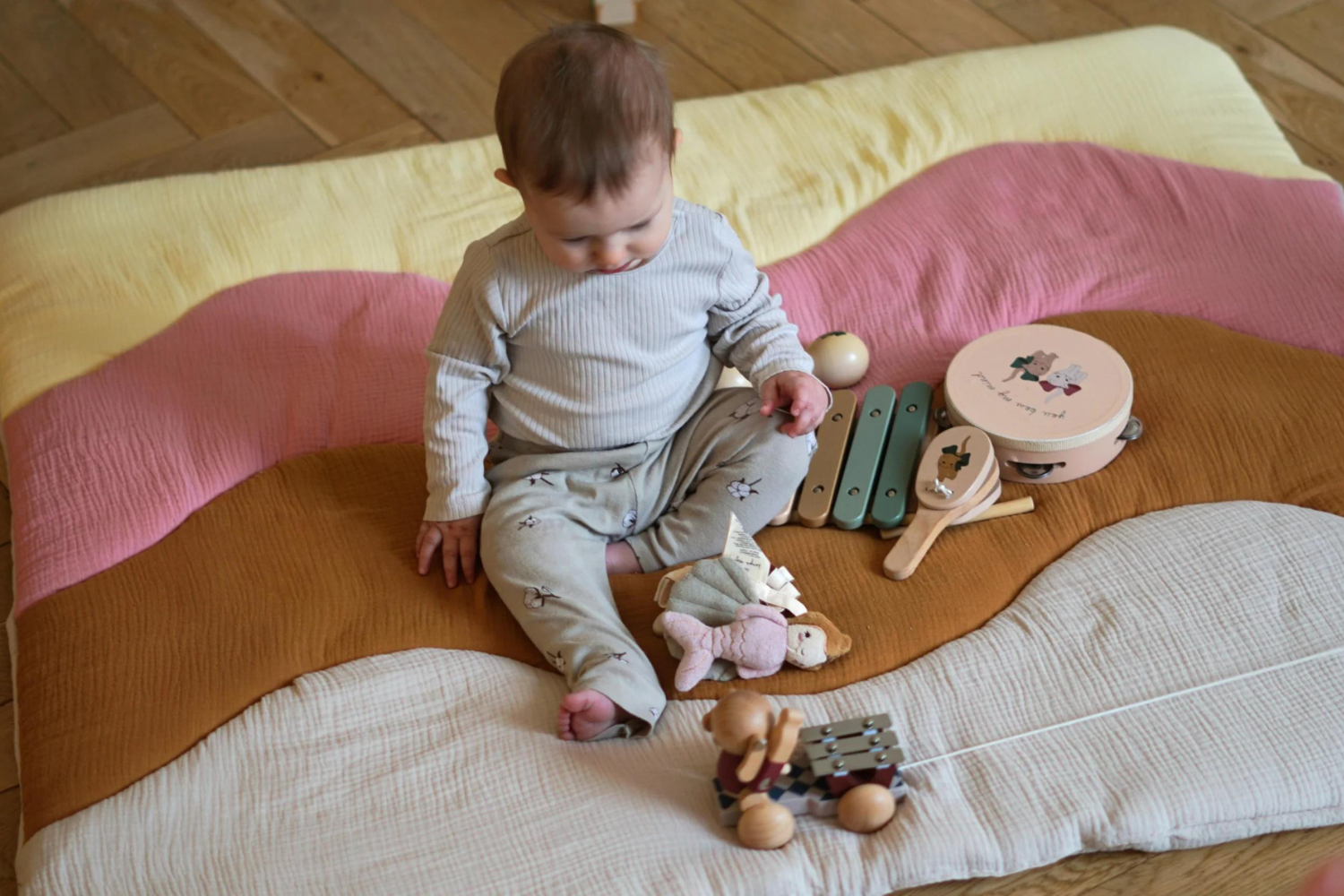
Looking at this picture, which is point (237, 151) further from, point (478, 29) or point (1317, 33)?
point (1317, 33)

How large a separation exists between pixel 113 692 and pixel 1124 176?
3.84ft

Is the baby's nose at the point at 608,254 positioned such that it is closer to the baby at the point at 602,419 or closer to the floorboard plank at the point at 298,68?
the baby at the point at 602,419

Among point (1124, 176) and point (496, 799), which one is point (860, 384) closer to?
point (1124, 176)

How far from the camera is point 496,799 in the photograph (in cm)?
94

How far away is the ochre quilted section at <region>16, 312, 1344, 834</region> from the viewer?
1.01 m

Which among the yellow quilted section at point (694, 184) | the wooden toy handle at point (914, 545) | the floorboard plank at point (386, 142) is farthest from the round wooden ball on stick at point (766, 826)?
the floorboard plank at point (386, 142)

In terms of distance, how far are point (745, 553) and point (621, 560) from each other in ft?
0.41

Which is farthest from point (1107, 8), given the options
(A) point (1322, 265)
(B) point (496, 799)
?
(B) point (496, 799)

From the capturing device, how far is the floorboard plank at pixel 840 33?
1941mm

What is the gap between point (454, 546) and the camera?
43.0 inches

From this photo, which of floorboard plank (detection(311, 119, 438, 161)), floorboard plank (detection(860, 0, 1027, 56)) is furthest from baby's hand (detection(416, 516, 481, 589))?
floorboard plank (detection(860, 0, 1027, 56))

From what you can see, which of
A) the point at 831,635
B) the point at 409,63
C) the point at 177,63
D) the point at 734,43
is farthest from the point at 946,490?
the point at 177,63

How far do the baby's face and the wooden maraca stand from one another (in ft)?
1.07

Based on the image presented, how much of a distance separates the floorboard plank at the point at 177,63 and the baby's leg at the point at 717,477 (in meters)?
1.08
